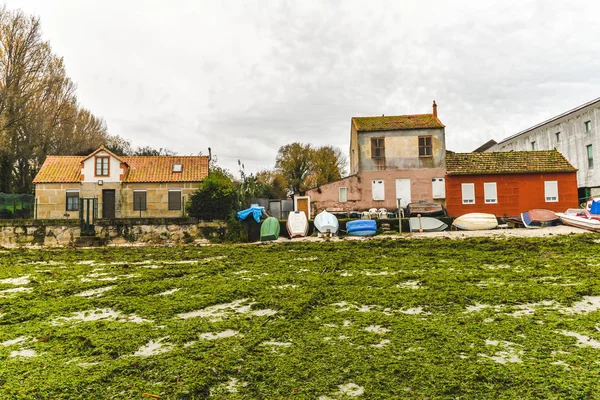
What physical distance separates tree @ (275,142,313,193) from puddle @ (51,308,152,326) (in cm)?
3985

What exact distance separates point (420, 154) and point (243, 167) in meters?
12.8

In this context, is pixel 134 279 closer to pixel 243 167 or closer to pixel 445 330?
pixel 445 330

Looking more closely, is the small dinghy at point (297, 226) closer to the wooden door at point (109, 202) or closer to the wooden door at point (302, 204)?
the wooden door at point (302, 204)

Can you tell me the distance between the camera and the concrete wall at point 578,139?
94.7 ft

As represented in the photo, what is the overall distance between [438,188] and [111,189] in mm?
20664

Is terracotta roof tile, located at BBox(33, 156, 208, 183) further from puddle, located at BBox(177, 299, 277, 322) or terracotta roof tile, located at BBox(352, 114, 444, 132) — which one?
puddle, located at BBox(177, 299, 277, 322)

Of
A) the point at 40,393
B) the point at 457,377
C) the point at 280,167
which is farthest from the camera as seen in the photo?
the point at 280,167

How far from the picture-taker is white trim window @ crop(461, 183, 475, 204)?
24406mm

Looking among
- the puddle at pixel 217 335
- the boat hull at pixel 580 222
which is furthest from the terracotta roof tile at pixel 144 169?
the puddle at pixel 217 335

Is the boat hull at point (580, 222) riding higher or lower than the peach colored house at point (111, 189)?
lower

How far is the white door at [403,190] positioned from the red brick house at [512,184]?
238 cm

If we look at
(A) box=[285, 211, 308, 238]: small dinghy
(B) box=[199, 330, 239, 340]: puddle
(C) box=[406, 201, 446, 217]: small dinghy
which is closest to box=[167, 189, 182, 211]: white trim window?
(A) box=[285, 211, 308, 238]: small dinghy

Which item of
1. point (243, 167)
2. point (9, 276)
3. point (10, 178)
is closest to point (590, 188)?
point (243, 167)

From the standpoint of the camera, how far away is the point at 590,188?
29.6m
